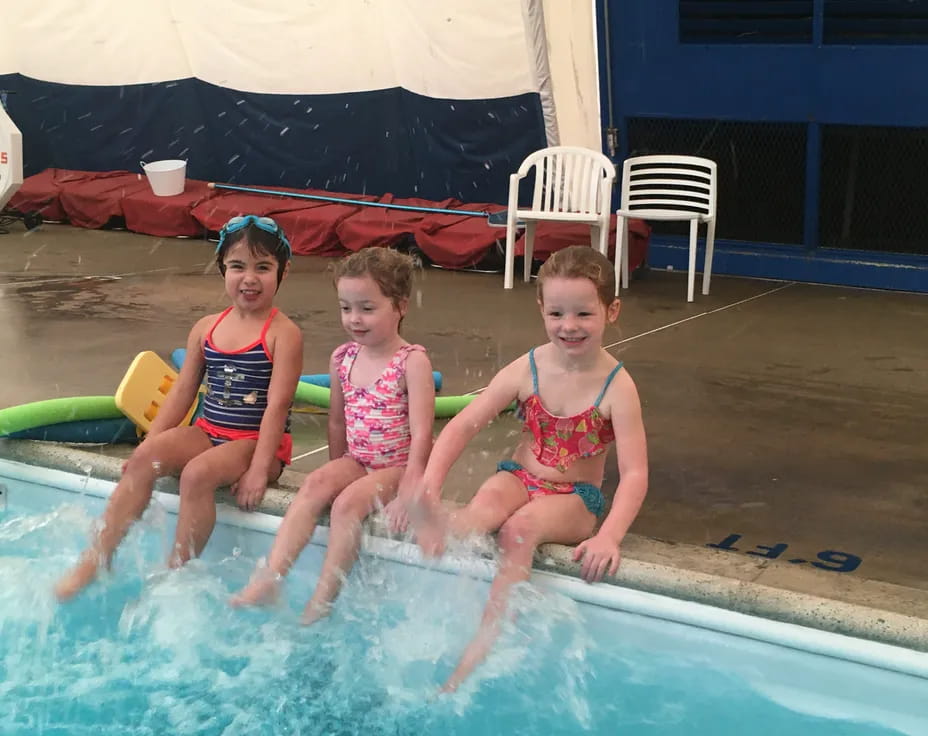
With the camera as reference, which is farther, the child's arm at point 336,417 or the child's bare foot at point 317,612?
the child's arm at point 336,417

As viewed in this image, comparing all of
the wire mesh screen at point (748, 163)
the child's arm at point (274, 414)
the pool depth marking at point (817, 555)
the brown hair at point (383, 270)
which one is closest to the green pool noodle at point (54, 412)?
the child's arm at point (274, 414)

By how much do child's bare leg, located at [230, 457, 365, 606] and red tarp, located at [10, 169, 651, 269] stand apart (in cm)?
562

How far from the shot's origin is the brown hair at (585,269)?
2.87m

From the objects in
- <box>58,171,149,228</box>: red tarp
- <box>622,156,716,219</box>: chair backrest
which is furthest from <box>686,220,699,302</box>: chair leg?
<box>58,171,149,228</box>: red tarp

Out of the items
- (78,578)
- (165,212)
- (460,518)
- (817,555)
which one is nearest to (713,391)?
(817,555)

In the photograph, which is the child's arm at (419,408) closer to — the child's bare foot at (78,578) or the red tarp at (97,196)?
the child's bare foot at (78,578)

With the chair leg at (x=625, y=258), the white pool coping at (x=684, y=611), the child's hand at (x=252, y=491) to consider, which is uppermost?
the child's hand at (x=252, y=491)

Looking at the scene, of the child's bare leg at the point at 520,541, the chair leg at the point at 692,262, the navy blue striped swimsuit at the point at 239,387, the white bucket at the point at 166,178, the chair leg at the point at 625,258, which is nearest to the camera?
the child's bare leg at the point at 520,541

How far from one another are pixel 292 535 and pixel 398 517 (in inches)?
12.2

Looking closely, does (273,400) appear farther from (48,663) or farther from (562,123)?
(562,123)

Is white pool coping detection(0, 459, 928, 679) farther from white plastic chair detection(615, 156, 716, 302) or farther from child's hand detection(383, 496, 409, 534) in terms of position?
white plastic chair detection(615, 156, 716, 302)

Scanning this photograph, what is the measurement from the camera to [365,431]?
126 inches

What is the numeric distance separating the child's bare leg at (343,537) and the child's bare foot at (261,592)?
12 cm

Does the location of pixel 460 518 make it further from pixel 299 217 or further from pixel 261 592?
pixel 299 217
